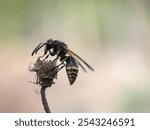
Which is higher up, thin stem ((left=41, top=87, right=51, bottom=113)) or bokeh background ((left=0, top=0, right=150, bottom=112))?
bokeh background ((left=0, top=0, right=150, bottom=112))

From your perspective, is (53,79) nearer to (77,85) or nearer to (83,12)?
(77,85)

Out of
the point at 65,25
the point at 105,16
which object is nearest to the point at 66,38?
Answer: the point at 65,25

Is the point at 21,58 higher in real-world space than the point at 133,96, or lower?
higher

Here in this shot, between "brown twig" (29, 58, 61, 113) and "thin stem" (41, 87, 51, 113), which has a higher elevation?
"brown twig" (29, 58, 61, 113)

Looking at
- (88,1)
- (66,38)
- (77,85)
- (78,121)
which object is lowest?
(78,121)

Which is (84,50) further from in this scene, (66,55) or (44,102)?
(44,102)
